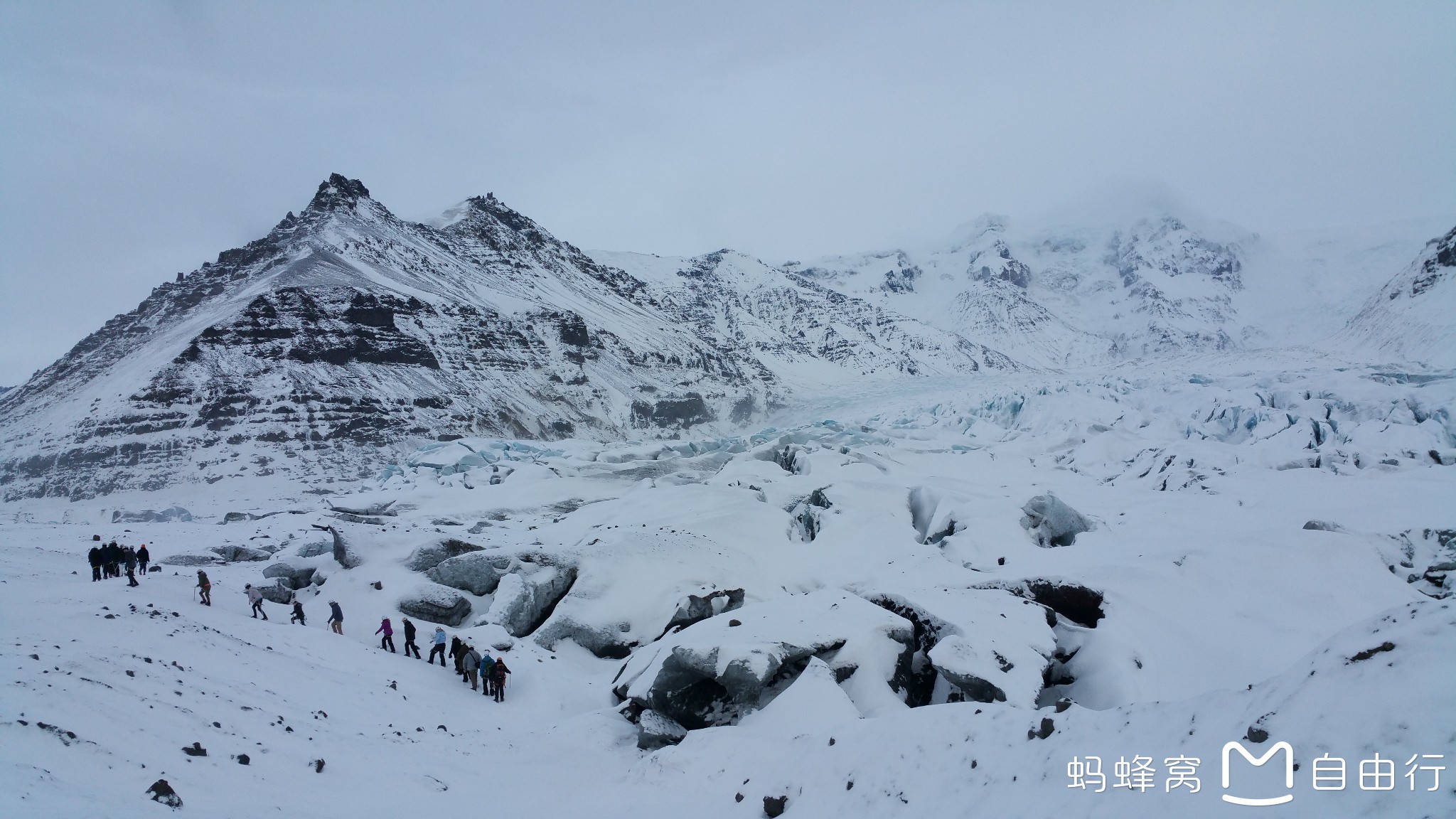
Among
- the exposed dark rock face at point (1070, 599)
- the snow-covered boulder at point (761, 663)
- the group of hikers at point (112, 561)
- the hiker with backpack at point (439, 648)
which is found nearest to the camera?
the snow-covered boulder at point (761, 663)

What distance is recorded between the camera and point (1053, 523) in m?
21.3

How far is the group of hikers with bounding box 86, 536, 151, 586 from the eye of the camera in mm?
14453

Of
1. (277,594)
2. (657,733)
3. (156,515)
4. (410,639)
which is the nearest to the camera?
(657,733)

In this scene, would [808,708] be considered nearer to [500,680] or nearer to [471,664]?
[500,680]

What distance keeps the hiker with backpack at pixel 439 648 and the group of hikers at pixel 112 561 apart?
6045 mm

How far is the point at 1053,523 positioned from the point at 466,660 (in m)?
17.5

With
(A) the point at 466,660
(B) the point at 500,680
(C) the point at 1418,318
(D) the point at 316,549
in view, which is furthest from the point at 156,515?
(C) the point at 1418,318

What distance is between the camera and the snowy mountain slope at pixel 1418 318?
217 feet

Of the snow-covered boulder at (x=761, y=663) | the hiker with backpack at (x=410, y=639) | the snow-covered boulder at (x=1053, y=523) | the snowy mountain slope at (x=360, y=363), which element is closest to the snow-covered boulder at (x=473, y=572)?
the hiker with backpack at (x=410, y=639)

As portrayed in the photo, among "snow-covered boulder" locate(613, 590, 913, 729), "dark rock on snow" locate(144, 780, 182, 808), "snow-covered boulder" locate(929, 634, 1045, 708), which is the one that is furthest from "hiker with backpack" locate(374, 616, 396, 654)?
"snow-covered boulder" locate(929, 634, 1045, 708)

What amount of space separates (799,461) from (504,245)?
271 ft

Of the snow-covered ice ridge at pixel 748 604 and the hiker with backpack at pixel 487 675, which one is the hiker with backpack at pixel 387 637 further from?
the hiker with backpack at pixel 487 675

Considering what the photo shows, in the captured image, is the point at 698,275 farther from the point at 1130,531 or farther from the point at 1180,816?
the point at 1180,816

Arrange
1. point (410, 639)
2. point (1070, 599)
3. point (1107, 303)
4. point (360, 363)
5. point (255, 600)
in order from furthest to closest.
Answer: point (1107, 303), point (360, 363), point (255, 600), point (410, 639), point (1070, 599)
